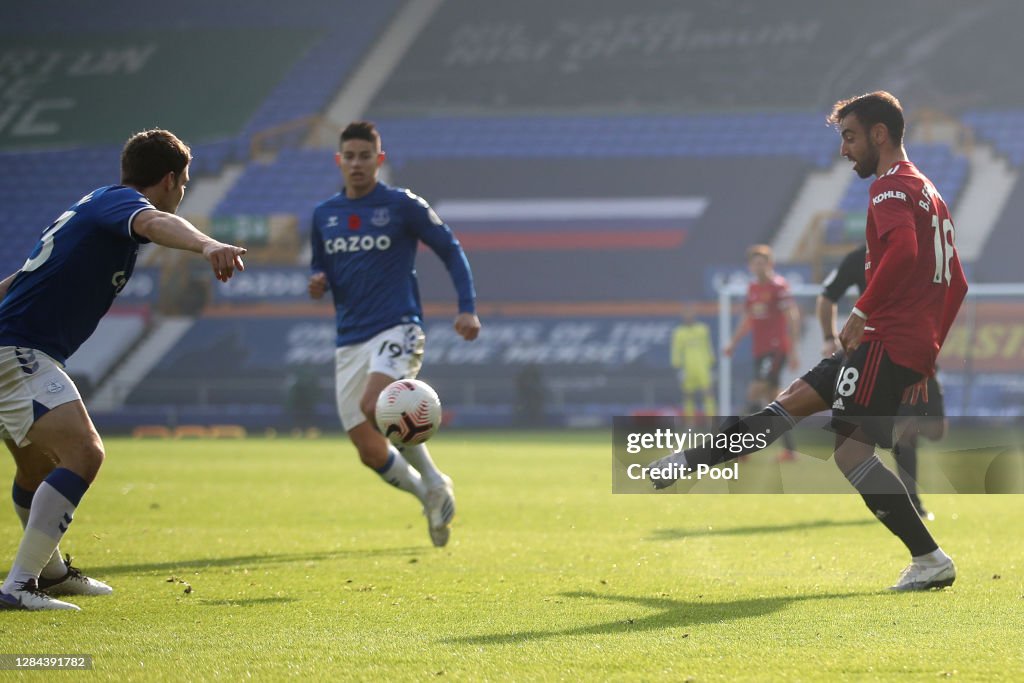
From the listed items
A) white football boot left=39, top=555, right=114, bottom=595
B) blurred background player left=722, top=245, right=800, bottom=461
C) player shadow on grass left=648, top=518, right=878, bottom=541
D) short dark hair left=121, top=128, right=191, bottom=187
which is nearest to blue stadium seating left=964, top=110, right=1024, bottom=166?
blurred background player left=722, top=245, right=800, bottom=461

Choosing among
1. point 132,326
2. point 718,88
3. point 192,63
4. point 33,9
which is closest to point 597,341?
point 718,88

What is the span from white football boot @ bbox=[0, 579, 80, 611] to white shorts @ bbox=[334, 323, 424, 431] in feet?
8.50

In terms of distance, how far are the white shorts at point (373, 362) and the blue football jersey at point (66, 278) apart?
2.38 metres

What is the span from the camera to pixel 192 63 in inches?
1267

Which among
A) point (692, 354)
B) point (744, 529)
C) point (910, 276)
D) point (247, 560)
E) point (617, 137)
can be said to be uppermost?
point (910, 276)

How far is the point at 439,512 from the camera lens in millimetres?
7340

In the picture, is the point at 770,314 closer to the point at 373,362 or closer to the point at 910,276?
the point at 373,362

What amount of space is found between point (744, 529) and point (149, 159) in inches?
181

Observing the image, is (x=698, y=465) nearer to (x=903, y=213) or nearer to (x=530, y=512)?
(x=903, y=213)

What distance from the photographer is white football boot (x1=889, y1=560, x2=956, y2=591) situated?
5.57 meters

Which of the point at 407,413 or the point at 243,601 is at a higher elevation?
the point at 407,413

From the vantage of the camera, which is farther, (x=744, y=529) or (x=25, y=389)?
(x=744, y=529)

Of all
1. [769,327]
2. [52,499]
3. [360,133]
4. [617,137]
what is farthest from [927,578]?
[617,137]

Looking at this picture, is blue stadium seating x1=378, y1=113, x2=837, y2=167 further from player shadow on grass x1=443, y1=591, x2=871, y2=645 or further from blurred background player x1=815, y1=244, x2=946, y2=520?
player shadow on grass x1=443, y1=591, x2=871, y2=645
